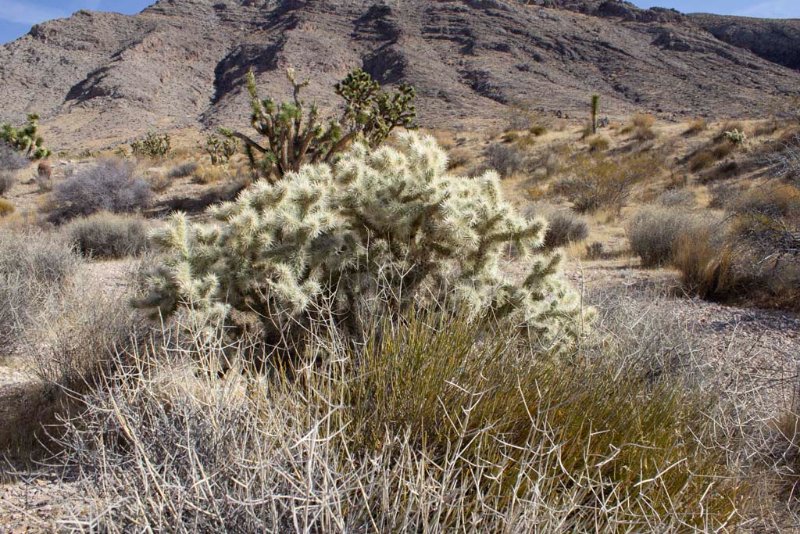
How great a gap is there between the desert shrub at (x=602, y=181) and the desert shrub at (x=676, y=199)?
1.02 metres

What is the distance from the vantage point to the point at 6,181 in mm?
20266

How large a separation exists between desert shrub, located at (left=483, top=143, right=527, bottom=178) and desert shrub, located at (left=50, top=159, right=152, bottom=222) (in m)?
12.3

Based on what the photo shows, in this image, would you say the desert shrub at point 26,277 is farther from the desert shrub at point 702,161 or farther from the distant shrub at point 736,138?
the distant shrub at point 736,138

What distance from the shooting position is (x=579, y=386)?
2.35m

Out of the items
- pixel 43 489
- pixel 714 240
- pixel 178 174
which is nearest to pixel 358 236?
pixel 43 489

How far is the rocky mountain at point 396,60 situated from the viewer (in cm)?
5188

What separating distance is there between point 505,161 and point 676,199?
7515mm

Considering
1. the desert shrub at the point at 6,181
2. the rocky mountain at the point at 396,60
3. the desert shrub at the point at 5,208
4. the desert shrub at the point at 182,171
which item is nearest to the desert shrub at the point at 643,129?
the rocky mountain at the point at 396,60

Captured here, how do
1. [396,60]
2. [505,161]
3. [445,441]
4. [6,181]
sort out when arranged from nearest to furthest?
[445,441]
[6,181]
[505,161]
[396,60]

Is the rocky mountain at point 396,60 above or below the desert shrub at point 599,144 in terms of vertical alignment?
above

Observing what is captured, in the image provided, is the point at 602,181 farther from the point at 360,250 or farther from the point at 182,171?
the point at 182,171

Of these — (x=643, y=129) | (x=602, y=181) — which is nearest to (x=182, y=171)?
(x=602, y=181)

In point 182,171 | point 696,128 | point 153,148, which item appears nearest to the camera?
point 696,128

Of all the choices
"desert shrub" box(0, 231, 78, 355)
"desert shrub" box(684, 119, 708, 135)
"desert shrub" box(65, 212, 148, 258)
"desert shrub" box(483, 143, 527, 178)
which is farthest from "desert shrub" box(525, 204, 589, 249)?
"desert shrub" box(684, 119, 708, 135)
